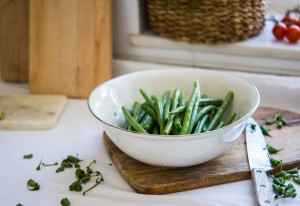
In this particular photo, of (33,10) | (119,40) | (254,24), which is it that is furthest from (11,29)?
(254,24)

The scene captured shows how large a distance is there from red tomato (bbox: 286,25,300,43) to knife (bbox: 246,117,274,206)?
28 cm

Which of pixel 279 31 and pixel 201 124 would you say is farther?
pixel 279 31

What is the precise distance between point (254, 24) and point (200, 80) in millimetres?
250

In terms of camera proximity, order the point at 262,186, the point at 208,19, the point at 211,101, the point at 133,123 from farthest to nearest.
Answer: the point at 208,19 → the point at 211,101 → the point at 133,123 → the point at 262,186

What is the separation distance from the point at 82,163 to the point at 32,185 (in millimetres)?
119

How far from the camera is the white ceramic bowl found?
2.65 ft

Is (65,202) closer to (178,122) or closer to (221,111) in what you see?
(178,122)

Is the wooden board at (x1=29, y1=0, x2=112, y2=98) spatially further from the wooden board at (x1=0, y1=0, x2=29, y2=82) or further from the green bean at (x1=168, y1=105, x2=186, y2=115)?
the green bean at (x1=168, y1=105, x2=186, y2=115)

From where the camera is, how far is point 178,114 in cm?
93

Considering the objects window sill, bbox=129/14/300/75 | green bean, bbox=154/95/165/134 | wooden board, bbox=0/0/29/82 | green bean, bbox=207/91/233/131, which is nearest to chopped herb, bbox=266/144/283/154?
green bean, bbox=207/91/233/131

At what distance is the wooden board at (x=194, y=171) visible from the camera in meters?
0.83

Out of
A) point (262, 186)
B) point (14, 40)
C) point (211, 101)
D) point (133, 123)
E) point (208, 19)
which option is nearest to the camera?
point (262, 186)

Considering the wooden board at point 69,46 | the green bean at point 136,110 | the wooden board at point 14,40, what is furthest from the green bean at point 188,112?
the wooden board at point 14,40

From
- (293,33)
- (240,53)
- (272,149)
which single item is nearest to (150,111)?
(272,149)
